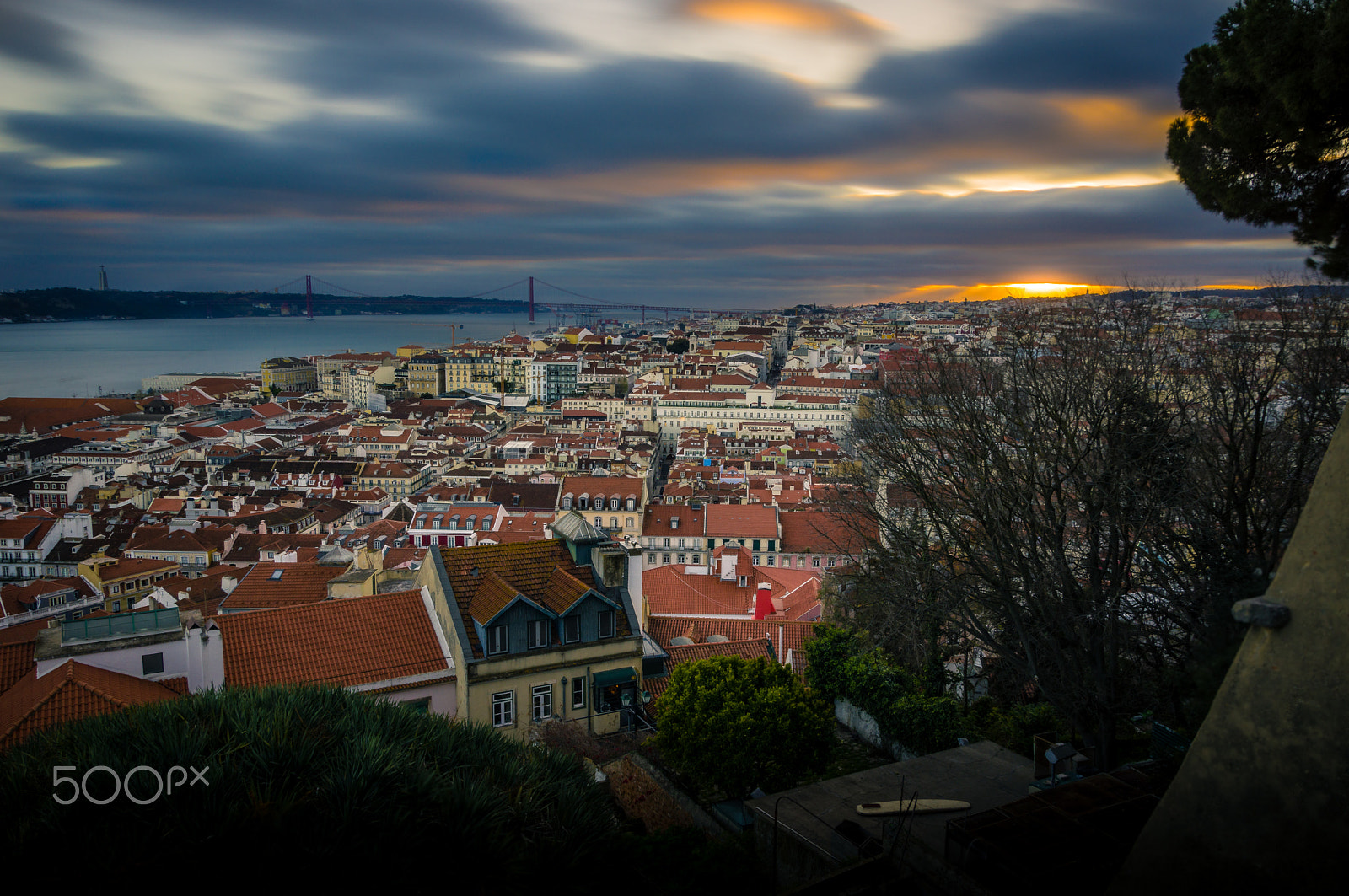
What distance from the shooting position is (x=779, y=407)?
74125 mm

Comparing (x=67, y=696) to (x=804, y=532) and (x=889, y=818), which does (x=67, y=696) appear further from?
(x=804, y=532)

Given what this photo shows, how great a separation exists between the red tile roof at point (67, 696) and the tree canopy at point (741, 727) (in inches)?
185

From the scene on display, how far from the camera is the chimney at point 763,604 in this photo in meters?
19.2

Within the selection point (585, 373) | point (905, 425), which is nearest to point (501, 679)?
point (905, 425)

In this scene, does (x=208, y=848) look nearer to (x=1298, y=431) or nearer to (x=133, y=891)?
(x=133, y=891)

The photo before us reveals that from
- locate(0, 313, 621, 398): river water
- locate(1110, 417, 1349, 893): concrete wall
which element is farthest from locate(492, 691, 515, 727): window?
locate(0, 313, 621, 398): river water

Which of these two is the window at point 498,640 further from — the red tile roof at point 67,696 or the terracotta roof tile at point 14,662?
the terracotta roof tile at point 14,662

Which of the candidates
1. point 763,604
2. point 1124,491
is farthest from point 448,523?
point 1124,491

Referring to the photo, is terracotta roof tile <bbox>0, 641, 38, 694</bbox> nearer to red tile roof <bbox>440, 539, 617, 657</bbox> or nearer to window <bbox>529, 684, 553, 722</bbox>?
red tile roof <bbox>440, 539, 617, 657</bbox>

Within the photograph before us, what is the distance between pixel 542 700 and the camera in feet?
31.8

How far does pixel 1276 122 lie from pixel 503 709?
8.94m

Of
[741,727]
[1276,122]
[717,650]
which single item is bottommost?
[717,650]

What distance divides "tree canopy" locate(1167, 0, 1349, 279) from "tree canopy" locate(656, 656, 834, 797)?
19.6ft

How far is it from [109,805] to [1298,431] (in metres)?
10.1
